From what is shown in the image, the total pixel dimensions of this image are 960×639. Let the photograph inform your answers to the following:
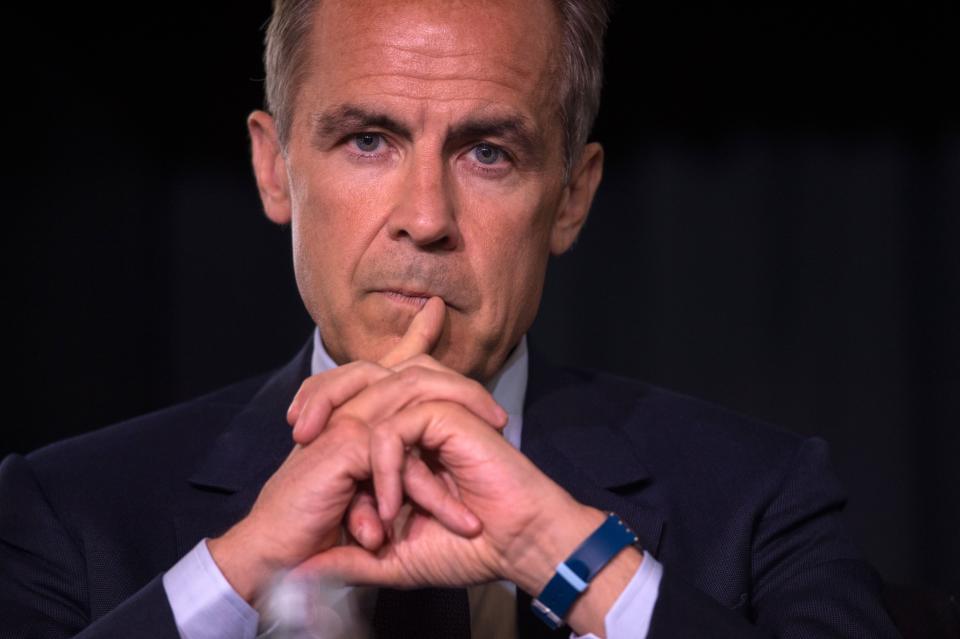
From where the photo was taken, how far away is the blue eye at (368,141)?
5.54 feet

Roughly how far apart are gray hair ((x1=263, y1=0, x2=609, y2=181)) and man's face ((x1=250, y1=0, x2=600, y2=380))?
40 millimetres

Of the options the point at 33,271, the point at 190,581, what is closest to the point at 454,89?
the point at 190,581

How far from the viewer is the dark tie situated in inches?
64.2

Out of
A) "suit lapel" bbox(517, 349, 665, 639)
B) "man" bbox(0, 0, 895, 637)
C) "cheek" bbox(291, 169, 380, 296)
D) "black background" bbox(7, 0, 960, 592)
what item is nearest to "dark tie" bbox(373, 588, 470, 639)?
"man" bbox(0, 0, 895, 637)

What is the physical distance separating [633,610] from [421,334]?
0.46 metres

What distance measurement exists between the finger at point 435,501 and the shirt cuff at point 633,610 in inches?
7.6

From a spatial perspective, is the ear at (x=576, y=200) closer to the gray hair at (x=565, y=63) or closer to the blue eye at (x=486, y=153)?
the gray hair at (x=565, y=63)

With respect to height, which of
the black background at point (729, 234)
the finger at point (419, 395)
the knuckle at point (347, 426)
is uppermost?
the finger at point (419, 395)

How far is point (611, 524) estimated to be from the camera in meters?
1.44

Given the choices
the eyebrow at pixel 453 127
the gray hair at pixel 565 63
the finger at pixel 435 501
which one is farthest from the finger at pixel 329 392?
the gray hair at pixel 565 63

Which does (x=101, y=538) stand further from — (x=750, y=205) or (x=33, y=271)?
(x=750, y=205)

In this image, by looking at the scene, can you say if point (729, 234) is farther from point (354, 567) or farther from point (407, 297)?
point (354, 567)

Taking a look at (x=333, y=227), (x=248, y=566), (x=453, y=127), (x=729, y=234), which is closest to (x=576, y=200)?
(x=453, y=127)

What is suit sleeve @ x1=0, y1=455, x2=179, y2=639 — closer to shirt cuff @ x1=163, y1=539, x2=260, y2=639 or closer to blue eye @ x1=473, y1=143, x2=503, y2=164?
shirt cuff @ x1=163, y1=539, x2=260, y2=639
